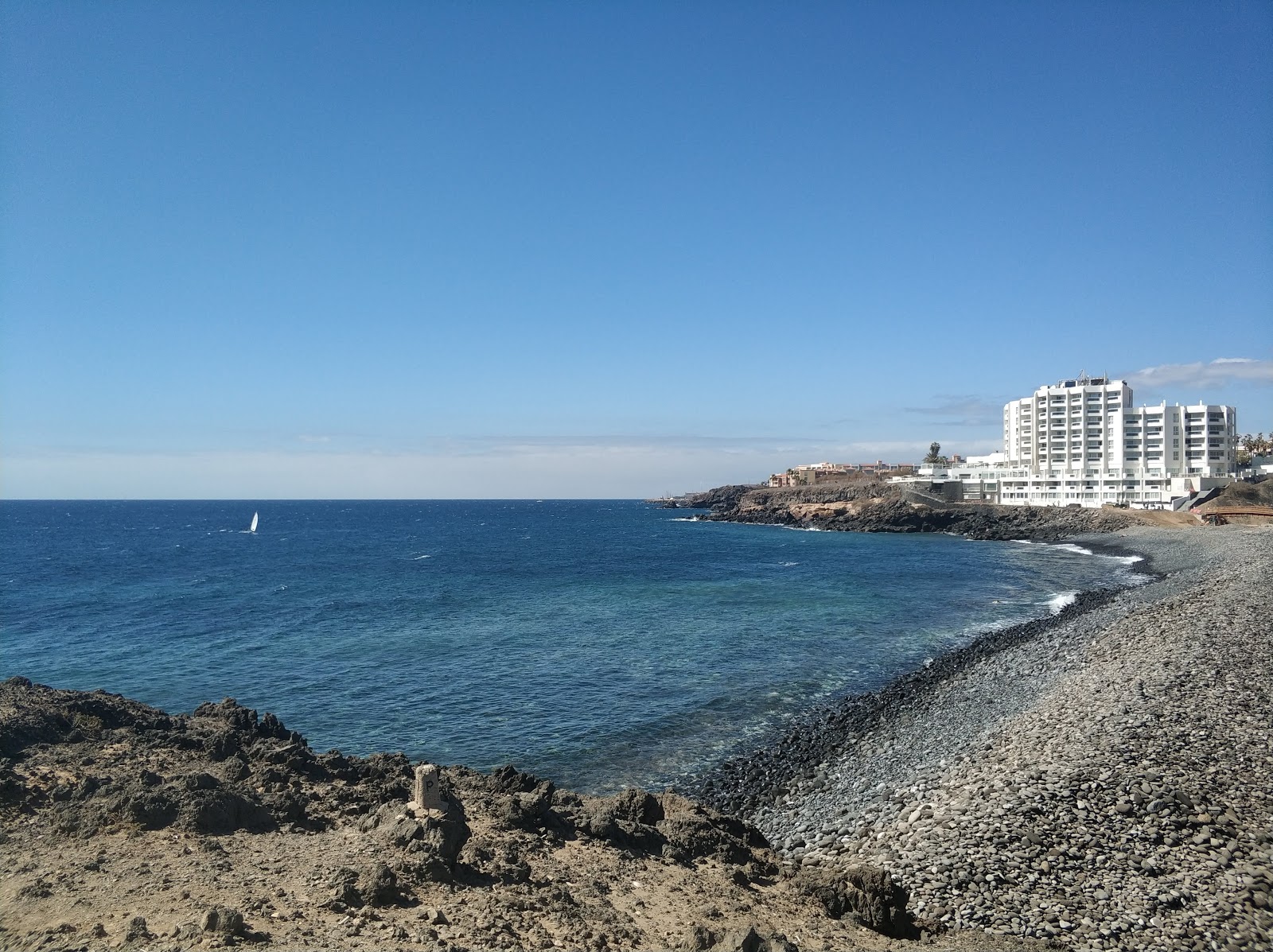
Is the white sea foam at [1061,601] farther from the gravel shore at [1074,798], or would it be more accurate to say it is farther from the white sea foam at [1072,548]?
the white sea foam at [1072,548]

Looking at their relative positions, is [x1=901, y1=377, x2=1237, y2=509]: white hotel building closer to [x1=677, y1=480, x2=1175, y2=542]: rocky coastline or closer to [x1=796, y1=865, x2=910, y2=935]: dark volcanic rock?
[x1=677, y1=480, x2=1175, y2=542]: rocky coastline

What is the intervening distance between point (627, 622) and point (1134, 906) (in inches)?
1167

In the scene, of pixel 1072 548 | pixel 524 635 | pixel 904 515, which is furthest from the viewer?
pixel 904 515

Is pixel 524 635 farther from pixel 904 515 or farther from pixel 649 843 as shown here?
pixel 904 515

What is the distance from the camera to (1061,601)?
4328 cm

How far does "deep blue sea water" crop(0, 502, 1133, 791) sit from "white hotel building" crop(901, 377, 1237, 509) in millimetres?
35777

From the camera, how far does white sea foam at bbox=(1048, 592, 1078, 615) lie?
4031cm

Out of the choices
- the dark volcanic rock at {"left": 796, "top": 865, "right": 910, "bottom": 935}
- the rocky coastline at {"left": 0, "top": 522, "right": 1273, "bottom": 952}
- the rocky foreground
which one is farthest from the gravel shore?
the rocky foreground

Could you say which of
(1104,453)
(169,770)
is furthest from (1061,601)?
(1104,453)

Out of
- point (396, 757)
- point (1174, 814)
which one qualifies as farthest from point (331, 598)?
point (1174, 814)

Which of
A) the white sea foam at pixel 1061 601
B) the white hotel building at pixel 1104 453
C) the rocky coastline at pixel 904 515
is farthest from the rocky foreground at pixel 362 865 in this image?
the white hotel building at pixel 1104 453

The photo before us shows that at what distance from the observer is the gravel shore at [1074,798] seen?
10.2 m

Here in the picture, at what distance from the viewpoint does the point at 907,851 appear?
12.4 m

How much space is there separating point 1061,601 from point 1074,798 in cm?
3481
